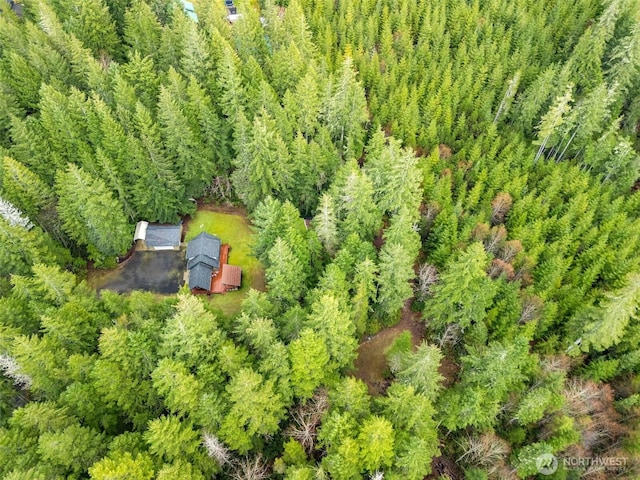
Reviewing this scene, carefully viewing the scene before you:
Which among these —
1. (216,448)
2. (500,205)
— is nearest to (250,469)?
(216,448)

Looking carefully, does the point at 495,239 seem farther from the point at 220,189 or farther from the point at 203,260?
the point at 220,189

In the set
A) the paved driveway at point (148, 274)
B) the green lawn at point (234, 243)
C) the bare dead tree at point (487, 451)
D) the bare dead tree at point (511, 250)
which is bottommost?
the paved driveway at point (148, 274)

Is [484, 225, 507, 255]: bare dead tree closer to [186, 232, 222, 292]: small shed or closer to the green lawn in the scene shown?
the green lawn

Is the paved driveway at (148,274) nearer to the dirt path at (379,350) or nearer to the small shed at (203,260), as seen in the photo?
the small shed at (203,260)

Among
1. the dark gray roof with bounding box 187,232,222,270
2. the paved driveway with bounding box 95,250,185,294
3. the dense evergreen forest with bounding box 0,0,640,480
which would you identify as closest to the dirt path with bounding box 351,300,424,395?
the dense evergreen forest with bounding box 0,0,640,480

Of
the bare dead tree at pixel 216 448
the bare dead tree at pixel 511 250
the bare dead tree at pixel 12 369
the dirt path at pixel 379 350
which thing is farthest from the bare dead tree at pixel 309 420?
the bare dead tree at pixel 511 250

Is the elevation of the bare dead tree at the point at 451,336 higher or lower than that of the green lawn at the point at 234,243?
higher

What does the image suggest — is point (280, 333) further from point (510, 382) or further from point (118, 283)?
point (118, 283)
